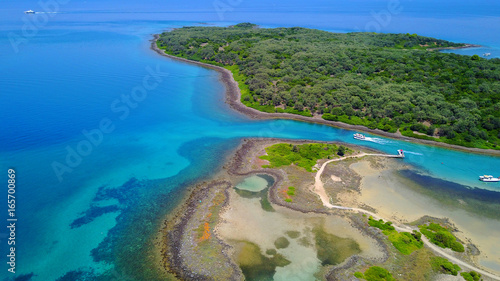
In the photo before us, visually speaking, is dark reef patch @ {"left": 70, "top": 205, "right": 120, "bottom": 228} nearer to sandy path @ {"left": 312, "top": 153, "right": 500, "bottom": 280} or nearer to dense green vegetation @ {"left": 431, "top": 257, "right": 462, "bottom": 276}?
sandy path @ {"left": 312, "top": 153, "right": 500, "bottom": 280}

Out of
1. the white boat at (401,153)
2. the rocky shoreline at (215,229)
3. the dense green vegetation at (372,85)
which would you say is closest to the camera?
the rocky shoreline at (215,229)

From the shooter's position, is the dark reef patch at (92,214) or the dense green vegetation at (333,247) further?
the dark reef patch at (92,214)

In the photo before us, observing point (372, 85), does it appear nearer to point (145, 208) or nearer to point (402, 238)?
point (402, 238)

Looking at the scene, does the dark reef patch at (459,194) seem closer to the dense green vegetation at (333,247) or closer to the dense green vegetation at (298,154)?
the dense green vegetation at (298,154)

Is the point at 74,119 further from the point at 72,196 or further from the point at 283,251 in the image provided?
the point at 283,251

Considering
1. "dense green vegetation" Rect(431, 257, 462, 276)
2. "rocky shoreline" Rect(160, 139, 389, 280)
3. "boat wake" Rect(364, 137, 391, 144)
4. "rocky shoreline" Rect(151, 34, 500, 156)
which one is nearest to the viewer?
"dense green vegetation" Rect(431, 257, 462, 276)

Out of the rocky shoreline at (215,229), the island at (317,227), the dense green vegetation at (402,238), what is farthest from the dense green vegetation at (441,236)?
the rocky shoreline at (215,229)

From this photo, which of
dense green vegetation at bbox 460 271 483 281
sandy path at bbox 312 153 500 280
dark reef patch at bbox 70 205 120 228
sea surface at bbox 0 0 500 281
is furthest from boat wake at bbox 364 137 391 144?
dark reef patch at bbox 70 205 120 228
